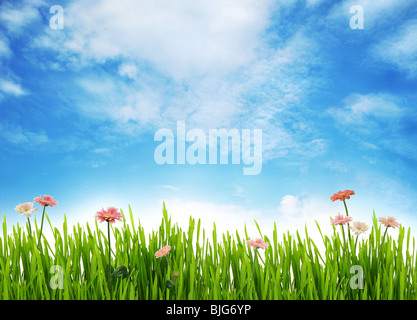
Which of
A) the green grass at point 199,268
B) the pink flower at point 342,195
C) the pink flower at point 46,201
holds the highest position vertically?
the pink flower at point 342,195

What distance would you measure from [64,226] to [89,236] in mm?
224

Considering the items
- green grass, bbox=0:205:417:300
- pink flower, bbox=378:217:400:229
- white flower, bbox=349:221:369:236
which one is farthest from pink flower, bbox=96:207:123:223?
pink flower, bbox=378:217:400:229

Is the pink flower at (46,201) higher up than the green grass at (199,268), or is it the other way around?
the pink flower at (46,201)

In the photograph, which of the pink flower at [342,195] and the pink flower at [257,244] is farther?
the pink flower at [342,195]

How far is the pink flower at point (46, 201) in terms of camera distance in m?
3.24

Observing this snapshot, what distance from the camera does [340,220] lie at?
318 cm

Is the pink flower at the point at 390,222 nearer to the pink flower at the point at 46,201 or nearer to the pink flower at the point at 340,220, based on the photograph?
the pink flower at the point at 340,220

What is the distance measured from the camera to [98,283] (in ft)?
10.0

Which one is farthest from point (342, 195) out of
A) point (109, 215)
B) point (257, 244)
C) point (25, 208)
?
point (25, 208)

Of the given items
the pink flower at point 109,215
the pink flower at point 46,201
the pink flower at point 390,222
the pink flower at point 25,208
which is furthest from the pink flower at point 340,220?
the pink flower at point 25,208

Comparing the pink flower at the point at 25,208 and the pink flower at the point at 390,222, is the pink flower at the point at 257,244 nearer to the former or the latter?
the pink flower at the point at 390,222

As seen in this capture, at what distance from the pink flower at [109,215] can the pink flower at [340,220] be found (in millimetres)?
1644

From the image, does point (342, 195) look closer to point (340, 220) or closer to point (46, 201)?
point (340, 220)
